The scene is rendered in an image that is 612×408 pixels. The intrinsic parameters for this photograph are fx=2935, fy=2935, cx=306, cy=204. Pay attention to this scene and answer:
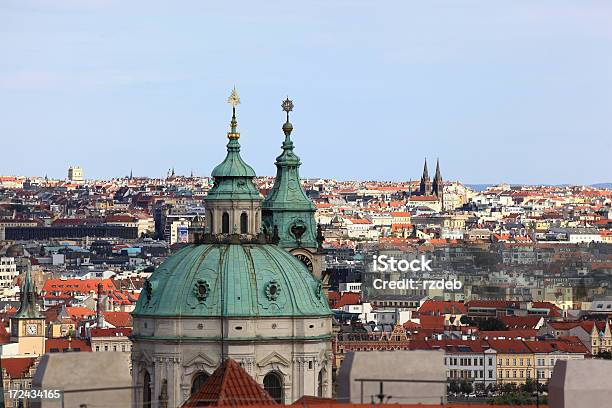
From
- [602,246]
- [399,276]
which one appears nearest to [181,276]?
[399,276]

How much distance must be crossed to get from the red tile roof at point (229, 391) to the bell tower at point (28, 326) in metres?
45.3

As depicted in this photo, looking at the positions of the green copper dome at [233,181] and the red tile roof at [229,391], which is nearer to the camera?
the red tile roof at [229,391]

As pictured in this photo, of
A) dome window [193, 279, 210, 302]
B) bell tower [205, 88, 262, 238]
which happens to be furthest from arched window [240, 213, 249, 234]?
dome window [193, 279, 210, 302]

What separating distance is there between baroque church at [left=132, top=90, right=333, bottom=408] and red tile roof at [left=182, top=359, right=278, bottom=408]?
468cm

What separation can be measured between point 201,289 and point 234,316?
0.65 m

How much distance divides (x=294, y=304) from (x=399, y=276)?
83.8m

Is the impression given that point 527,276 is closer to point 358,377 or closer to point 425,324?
point 425,324

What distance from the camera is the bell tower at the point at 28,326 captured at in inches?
3300

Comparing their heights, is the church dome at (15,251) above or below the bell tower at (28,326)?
above

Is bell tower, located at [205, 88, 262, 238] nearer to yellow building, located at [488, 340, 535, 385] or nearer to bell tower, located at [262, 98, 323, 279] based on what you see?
bell tower, located at [262, 98, 323, 279]

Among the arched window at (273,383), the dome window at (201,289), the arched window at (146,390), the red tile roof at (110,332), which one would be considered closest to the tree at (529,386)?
the red tile roof at (110,332)

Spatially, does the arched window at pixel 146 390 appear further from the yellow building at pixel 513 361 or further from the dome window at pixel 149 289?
the yellow building at pixel 513 361

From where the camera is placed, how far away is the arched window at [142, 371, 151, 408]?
39338 millimetres

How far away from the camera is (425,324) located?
104m
